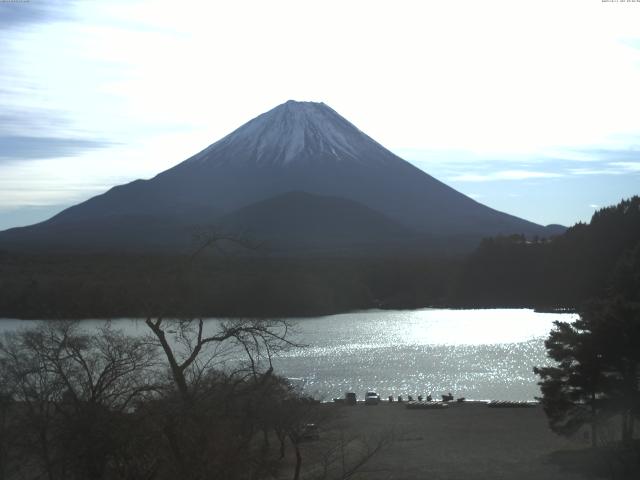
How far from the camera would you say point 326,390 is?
62.5 feet

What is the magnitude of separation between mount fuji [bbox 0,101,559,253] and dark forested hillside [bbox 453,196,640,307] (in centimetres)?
1662

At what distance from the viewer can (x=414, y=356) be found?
26703mm

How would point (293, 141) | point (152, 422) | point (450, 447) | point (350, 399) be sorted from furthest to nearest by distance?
point (293, 141), point (350, 399), point (450, 447), point (152, 422)

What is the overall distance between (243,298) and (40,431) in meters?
23.0

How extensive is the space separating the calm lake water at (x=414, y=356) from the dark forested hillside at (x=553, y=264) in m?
5.81

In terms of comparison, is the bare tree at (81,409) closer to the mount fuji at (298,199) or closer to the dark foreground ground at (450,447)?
the dark foreground ground at (450,447)

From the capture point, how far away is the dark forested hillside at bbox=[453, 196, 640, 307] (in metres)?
45.2

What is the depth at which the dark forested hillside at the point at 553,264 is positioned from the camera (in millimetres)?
45188

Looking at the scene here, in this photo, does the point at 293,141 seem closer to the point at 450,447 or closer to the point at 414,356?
the point at 414,356

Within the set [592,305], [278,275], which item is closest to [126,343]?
[592,305]

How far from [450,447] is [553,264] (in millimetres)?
38972

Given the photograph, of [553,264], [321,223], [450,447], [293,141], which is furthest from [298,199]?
[450,447]

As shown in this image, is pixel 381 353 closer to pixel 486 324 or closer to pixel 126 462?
pixel 486 324

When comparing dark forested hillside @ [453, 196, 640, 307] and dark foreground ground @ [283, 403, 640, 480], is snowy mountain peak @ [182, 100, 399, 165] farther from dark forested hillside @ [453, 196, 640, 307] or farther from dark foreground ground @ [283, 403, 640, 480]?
dark foreground ground @ [283, 403, 640, 480]
